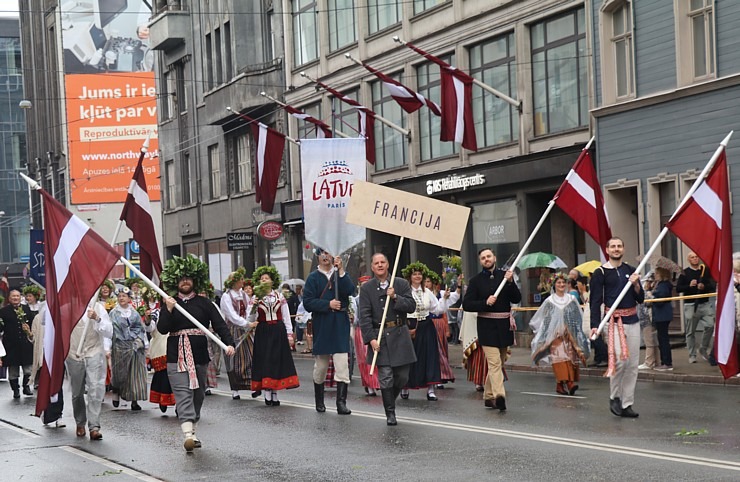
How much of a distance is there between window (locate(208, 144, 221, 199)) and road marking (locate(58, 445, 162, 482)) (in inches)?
1457

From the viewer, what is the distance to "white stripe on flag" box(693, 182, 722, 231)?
544 inches

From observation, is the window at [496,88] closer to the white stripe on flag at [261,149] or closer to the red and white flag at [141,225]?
the white stripe on flag at [261,149]

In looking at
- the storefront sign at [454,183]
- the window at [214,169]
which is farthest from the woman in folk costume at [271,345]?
the window at [214,169]

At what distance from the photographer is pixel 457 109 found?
29.5 metres

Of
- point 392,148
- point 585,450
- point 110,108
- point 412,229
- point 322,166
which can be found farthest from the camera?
point 110,108

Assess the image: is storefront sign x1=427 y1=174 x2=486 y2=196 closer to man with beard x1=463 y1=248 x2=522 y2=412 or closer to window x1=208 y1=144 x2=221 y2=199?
man with beard x1=463 y1=248 x2=522 y2=412

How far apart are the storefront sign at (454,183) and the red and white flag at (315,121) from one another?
10.8ft

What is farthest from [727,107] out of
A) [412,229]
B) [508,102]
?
[412,229]

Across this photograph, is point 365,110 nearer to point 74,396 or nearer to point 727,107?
point 727,107

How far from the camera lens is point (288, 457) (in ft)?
37.0

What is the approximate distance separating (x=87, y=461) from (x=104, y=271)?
1.98 m

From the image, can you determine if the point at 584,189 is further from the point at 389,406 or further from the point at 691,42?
the point at 691,42

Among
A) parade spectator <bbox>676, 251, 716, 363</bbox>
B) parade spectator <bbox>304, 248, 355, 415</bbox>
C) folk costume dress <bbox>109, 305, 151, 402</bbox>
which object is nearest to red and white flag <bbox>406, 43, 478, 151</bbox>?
parade spectator <bbox>676, 251, 716, 363</bbox>

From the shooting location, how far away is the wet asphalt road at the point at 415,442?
32.9ft
